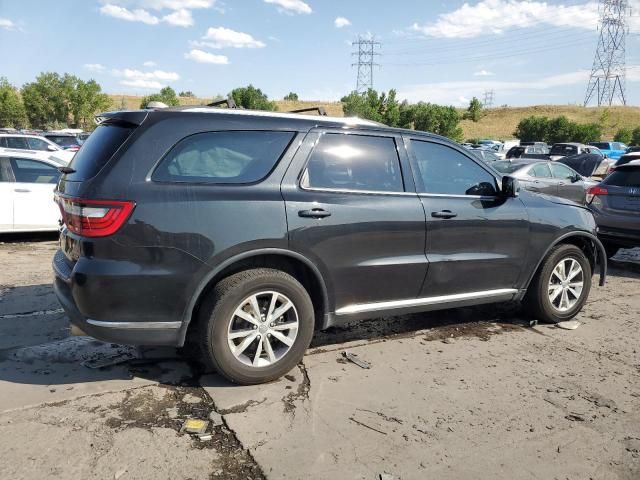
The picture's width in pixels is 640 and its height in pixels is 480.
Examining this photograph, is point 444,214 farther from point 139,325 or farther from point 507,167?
point 507,167

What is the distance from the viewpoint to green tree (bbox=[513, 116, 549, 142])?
214 feet

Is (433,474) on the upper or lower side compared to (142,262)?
lower

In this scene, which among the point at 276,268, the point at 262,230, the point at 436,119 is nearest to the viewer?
the point at 262,230

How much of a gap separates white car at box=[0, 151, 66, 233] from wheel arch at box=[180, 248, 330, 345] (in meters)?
6.05

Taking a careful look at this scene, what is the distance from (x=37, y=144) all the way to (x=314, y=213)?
16702 mm

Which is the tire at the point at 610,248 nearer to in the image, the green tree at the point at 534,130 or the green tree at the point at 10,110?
the green tree at the point at 534,130

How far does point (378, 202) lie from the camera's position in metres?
4.03

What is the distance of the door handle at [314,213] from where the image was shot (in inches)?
144

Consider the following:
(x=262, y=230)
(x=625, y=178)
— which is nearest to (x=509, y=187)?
(x=262, y=230)

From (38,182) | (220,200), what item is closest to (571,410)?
(220,200)

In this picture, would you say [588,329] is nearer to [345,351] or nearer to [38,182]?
[345,351]

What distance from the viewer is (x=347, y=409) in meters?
3.41

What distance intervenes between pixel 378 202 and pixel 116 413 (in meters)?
2.28

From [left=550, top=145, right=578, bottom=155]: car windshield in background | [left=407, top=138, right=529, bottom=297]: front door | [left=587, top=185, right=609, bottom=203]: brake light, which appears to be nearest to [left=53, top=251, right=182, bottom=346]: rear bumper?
[left=407, top=138, right=529, bottom=297]: front door
